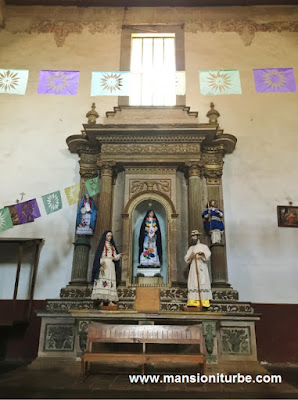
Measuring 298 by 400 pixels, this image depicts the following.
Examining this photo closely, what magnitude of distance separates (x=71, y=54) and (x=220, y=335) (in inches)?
326

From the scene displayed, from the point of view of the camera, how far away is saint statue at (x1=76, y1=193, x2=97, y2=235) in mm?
7523

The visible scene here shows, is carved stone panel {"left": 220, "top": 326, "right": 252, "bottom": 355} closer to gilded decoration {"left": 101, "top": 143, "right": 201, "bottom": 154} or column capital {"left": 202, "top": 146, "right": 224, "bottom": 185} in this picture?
column capital {"left": 202, "top": 146, "right": 224, "bottom": 185}

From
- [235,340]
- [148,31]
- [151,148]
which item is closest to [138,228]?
[151,148]

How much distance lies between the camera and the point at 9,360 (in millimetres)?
7148

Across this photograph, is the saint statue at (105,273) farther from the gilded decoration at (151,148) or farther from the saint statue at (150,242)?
the gilded decoration at (151,148)

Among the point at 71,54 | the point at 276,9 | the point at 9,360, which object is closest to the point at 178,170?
the point at 71,54

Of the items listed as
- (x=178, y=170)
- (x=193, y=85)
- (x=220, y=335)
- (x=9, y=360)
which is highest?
(x=193, y=85)

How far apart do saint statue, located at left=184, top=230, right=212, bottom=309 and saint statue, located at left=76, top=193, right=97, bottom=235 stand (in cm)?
224

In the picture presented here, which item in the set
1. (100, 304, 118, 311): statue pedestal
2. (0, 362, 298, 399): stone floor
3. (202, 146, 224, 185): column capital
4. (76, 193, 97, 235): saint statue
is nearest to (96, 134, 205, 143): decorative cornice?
(202, 146, 224, 185): column capital

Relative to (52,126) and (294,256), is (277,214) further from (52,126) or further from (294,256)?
(52,126)

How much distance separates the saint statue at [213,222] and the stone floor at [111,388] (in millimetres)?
2980

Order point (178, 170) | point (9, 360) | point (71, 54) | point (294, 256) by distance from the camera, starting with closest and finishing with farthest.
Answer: point (9, 360) < point (294, 256) < point (178, 170) < point (71, 54)

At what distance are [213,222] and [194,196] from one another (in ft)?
2.45

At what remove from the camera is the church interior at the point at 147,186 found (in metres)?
6.29
